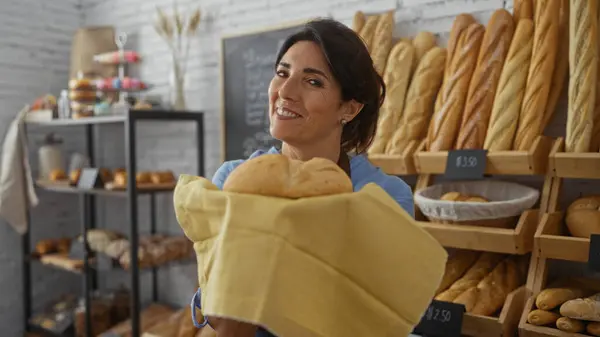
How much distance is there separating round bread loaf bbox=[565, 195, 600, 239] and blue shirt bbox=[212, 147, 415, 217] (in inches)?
25.8

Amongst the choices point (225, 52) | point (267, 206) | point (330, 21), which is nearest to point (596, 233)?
point (330, 21)

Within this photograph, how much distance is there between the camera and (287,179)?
0.70 meters

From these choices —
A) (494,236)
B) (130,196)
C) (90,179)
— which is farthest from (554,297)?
(90,179)

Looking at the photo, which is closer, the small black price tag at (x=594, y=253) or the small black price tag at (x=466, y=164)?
the small black price tag at (x=594, y=253)

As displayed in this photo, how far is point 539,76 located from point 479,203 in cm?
43

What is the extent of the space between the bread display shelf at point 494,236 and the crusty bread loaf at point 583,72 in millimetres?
254

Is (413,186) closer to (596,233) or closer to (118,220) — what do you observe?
(596,233)

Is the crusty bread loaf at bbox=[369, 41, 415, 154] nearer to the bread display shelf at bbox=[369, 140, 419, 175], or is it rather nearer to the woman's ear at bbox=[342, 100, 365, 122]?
the bread display shelf at bbox=[369, 140, 419, 175]

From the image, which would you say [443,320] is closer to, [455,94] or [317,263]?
[455,94]

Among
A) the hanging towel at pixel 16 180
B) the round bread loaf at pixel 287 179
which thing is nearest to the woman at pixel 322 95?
the round bread loaf at pixel 287 179

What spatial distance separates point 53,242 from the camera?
3355mm

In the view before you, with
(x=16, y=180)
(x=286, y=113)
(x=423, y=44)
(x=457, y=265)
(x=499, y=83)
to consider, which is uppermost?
(x=423, y=44)

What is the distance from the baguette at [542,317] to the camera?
140cm

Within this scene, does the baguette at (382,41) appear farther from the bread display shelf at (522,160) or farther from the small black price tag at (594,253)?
the small black price tag at (594,253)
